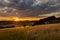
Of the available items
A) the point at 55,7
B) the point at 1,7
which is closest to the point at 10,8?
the point at 1,7

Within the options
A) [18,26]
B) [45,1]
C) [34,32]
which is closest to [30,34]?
[34,32]

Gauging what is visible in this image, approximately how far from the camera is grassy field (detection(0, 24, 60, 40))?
350cm

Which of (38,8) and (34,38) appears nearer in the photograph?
(34,38)

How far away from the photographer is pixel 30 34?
3.61 m

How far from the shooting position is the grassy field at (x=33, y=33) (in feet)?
11.5

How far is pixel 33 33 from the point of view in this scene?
11.8ft

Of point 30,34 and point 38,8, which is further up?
point 38,8

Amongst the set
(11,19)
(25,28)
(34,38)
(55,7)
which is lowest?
(34,38)

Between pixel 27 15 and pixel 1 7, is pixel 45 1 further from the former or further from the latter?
pixel 1 7

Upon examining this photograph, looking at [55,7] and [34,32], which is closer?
[34,32]

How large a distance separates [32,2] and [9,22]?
0.75m

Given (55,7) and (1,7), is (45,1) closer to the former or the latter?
(55,7)

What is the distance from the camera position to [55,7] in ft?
12.6

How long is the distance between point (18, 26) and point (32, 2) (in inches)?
27.1
